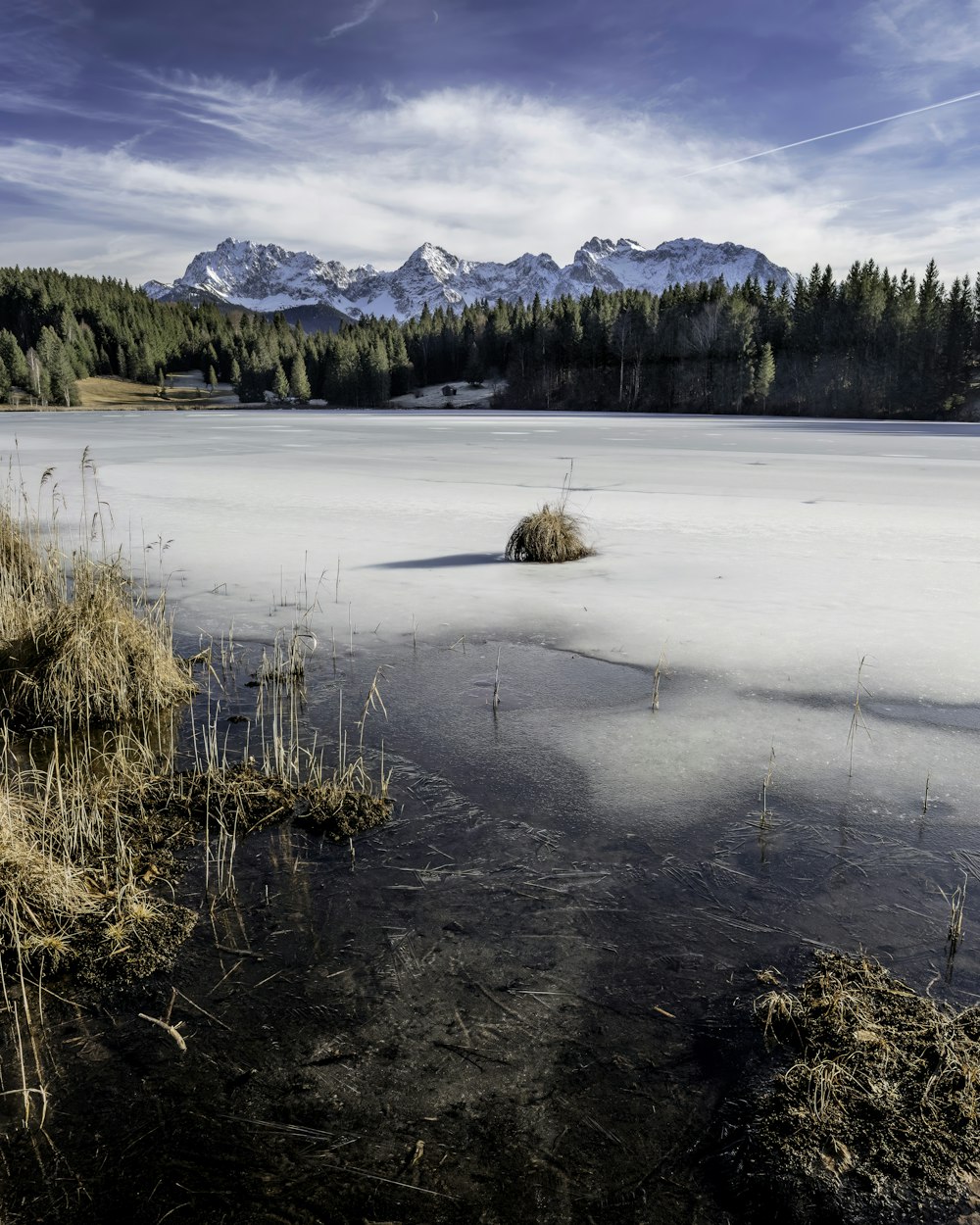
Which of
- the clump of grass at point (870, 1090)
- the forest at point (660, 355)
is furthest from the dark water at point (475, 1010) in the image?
the forest at point (660, 355)

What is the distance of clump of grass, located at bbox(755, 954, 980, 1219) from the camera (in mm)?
2371

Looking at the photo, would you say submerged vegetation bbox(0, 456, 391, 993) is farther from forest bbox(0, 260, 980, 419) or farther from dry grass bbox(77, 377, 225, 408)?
dry grass bbox(77, 377, 225, 408)

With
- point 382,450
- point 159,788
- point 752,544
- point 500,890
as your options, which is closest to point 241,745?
point 159,788

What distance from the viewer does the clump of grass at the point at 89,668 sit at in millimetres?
5766

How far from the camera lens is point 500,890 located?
3.73m

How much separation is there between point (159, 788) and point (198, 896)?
1.13 meters

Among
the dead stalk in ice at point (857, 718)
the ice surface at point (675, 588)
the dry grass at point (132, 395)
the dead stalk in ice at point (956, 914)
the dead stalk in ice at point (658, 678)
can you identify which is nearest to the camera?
the dead stalk in ice at point (956, 914)

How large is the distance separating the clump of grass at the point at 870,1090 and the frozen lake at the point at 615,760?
214 millimetres

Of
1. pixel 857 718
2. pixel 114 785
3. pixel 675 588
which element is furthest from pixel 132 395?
pixel 857 718

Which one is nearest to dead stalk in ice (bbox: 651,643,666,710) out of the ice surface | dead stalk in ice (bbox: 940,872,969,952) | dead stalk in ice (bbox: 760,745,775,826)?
the ice surface

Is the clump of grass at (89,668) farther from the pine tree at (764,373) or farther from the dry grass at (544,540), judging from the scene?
the pine tree at (764,373)

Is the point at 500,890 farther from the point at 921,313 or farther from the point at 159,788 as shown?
the point at 921,313

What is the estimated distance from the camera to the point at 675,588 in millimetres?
8945

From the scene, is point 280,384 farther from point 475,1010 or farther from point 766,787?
point 475,1010
